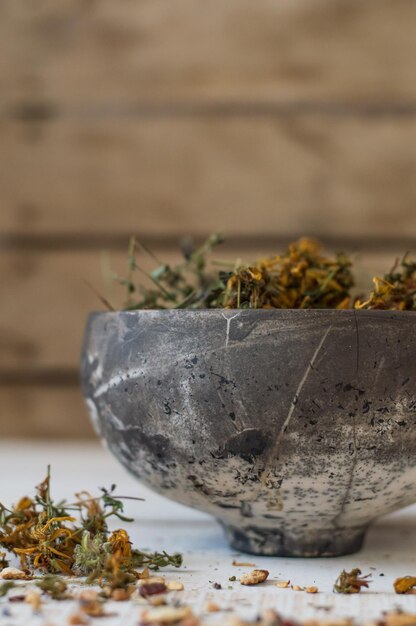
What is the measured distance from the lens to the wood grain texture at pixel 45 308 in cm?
126

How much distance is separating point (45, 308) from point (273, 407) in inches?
34.9

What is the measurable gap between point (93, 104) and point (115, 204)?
0.51ft

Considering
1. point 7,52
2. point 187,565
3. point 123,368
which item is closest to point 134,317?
point 123,368

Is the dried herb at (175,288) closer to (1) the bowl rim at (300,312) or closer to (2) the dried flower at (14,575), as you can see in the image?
(1) the bowl rim at (300,312)

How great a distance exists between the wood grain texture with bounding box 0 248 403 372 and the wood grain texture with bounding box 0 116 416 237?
0.05 meters

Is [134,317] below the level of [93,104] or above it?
below

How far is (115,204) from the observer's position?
1259mm

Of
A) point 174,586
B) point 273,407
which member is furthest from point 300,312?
point 174,586

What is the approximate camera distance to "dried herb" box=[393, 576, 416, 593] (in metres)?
0.42

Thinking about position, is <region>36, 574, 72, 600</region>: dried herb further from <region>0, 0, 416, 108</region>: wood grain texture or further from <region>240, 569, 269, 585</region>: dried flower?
<region>0, 0, 416, 108</region>: wood grain texture

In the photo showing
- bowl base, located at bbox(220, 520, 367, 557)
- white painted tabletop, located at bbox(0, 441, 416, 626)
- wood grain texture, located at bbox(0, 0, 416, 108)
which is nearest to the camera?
white painted tabletop, located at bbox(0, 441, 416, 626)

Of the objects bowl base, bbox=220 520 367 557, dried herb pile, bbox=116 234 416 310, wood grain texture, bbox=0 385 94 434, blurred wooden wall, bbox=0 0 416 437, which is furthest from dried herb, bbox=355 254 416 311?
wood grain texture, bbox=0 385 94 434

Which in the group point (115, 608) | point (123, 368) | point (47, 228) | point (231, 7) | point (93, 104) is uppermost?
point (231, 7)

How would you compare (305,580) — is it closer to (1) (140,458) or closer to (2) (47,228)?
(1) (140,458)
